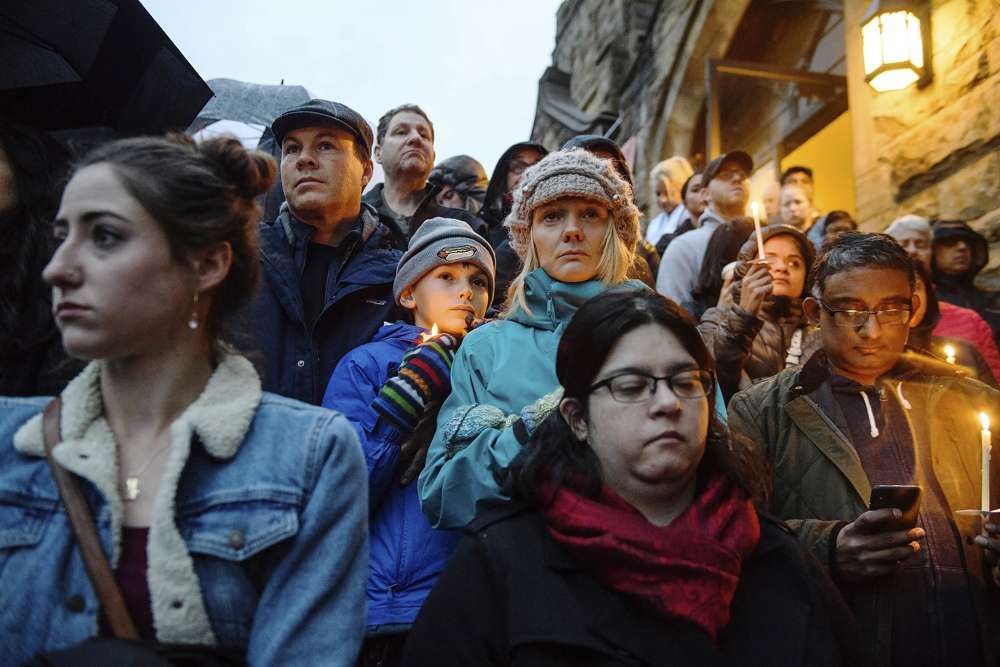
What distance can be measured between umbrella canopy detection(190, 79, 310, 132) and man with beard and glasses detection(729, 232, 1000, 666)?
4.99 meters

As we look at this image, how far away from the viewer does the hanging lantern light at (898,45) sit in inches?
213

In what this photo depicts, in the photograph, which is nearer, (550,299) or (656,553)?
(656,553)

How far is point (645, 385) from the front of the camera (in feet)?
6.37

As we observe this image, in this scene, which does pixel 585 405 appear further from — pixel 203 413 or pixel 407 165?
pixel 407 165

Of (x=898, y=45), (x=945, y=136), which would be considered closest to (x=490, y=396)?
(x=945, y=136)

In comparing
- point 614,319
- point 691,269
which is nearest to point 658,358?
point 614,319

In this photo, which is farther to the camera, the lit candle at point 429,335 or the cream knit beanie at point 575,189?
the cream knit beanie at point 575,189

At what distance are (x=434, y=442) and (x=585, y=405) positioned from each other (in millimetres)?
515

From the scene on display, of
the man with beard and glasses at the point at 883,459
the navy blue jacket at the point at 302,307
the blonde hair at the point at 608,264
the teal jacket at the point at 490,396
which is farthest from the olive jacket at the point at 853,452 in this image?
the navy blue jacket at the point at 302,307

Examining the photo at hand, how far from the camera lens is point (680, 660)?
1716 mm

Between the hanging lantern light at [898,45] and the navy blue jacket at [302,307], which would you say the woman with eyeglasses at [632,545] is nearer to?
the navy blue jacket at [302,307]

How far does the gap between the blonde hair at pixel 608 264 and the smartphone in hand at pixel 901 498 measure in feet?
3.54

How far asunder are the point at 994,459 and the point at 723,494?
3.98 ft

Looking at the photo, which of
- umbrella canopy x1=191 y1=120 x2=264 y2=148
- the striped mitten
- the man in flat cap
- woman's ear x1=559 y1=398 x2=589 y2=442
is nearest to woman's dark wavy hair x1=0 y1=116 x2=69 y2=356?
the man in flat cap
